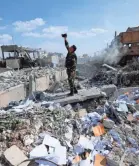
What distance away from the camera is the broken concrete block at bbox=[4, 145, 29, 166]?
12.5 ft

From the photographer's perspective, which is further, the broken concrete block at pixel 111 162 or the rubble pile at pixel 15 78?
the rubble pile at pixel 15 78

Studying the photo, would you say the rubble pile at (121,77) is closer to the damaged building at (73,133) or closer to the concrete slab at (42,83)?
the concrete slab at (42,83)

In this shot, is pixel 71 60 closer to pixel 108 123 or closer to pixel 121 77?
pixel 108 123

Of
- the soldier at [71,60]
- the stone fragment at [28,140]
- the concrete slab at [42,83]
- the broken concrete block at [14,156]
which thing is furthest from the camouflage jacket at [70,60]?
the concrete slab at [42,83]

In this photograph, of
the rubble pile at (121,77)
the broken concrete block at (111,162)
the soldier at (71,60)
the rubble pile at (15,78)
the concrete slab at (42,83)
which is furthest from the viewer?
the rubble pile at (121,77)

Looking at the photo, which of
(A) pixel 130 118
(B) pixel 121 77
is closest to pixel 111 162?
(A) pixel 130 118

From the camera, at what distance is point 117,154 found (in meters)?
4.50

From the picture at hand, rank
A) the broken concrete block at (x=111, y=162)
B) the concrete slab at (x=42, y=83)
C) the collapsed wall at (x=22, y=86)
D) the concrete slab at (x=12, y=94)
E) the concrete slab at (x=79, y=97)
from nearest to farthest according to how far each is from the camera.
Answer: the broken concrete block at (x=111, y=162) < the concrete slab at (x=79, y=97) < the concrete slab at (x=12, y=94) < the collapsed wall at (x=22, y=86) < the concrete slab at (x=42, y=83)

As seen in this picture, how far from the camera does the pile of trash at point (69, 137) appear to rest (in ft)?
13.2

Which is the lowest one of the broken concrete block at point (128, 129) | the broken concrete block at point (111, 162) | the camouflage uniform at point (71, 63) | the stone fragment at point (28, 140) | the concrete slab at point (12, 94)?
the broken concrete block at point (111, 162)

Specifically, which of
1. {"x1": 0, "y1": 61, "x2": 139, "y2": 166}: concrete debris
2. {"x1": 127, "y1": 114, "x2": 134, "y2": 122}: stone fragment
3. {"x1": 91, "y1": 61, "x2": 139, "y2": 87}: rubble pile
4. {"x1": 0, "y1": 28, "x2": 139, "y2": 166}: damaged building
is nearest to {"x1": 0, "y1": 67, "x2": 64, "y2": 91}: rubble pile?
{"x1": 91, "y1": 61, "x2": 139, "y2": 87}: rubble pile

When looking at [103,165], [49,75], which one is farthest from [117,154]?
[49,75]

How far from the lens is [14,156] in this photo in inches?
152

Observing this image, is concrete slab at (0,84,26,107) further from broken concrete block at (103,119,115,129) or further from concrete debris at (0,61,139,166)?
broken concrete block at (103,119,115,129)
